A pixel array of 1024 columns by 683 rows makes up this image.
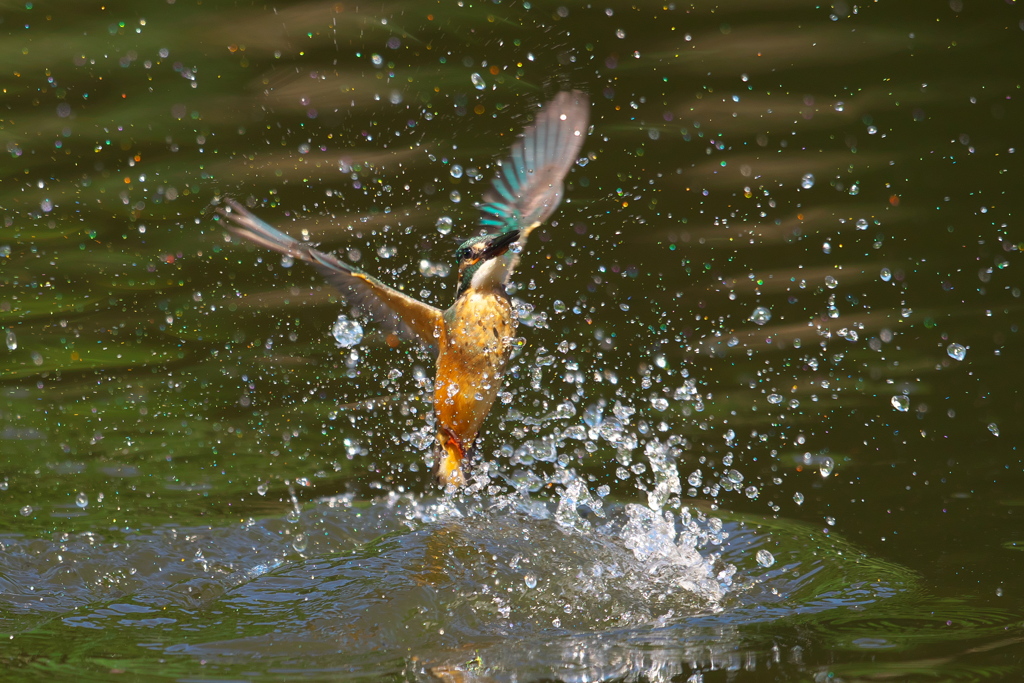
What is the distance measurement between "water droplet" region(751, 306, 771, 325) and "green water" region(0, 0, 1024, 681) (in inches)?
0.5

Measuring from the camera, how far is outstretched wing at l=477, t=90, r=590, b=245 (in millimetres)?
2791

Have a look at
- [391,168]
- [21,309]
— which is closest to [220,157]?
[391,168]

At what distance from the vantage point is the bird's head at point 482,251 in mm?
2838

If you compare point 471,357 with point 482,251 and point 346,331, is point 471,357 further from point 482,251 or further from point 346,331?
point 346,331

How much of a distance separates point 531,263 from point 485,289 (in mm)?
920

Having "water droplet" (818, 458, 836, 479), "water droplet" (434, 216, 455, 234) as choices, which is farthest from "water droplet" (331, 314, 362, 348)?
"water droplet" (818, 458, 836, 479)

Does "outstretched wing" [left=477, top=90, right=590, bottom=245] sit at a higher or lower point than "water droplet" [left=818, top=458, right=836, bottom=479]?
higher

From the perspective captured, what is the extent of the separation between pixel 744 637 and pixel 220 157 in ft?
9.04

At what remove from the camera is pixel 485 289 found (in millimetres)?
2867

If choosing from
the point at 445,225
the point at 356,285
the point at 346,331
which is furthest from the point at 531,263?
the point at 356,285

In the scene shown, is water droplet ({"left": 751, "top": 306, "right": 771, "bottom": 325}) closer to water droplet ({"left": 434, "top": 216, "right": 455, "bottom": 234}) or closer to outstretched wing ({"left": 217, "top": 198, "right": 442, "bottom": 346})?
water droplet ({"left": 434, "top": 216, "right": 455, "bottom": 234})

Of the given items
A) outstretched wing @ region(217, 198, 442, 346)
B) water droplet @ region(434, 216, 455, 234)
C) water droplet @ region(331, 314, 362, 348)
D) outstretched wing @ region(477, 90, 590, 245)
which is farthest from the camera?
water droplet @ region(434, 216, 455, 234)

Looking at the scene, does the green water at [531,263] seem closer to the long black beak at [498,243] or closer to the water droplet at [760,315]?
the water droplet at [760,315]

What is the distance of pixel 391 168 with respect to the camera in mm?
3906
